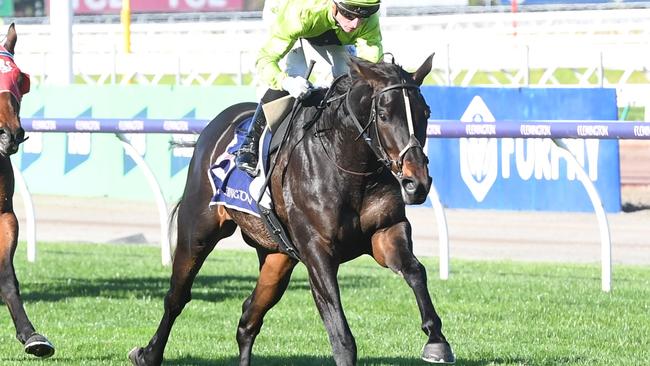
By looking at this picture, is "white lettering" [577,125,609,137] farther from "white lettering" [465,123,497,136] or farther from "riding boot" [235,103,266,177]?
"riding boot" [235,103,266,177]

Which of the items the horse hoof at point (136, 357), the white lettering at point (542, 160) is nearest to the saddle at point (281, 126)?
the horse hoof at point (136, 357)

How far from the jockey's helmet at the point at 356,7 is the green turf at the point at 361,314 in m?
1.88

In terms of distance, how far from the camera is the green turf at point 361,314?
24.4 ft

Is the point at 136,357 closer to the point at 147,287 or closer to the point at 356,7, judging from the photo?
the point at 356,7

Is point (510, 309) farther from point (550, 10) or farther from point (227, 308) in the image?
point (550, 10)

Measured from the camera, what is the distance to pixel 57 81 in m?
19.1

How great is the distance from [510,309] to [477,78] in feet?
61.0

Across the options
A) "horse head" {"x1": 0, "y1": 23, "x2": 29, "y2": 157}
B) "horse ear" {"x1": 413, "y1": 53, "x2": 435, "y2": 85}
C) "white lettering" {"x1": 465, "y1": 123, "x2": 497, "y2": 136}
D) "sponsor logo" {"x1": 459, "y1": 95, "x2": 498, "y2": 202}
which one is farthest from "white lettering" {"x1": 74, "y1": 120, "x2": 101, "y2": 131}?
Result: "horse ear" {"x1": 413, "y1": 53, "x2": 435, "y2": 85}

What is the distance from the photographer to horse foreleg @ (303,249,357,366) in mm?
5676

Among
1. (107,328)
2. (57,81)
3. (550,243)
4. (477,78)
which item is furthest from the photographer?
(477,78)

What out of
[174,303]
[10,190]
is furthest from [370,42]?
[10,190]

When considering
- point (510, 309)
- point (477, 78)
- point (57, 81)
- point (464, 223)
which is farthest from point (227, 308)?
point (477, 78)

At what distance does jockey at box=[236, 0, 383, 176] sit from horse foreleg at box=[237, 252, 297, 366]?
57cm

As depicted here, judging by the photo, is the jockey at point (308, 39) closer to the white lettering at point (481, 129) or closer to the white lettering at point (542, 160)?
the white lettering at point (481, 129)
